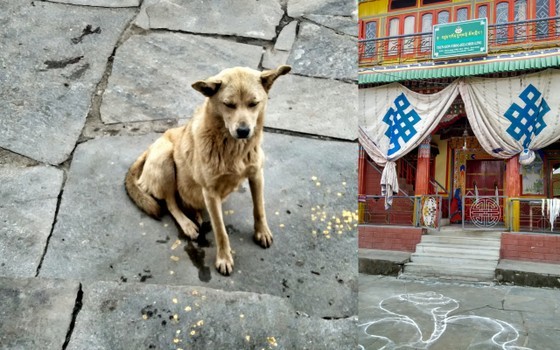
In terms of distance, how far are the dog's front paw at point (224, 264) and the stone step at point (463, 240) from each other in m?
7.94

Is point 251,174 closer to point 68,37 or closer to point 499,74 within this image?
point 68,37

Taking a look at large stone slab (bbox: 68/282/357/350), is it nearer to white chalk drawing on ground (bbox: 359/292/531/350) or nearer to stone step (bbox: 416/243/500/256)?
white chalk drawing on ground (bbox: 359/292/531/350)

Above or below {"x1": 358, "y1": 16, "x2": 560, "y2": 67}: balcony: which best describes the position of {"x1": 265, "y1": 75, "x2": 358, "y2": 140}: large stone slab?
below

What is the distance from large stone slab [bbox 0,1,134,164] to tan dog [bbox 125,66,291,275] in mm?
273

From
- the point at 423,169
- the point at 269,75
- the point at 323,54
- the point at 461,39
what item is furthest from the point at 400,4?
the point at 269,75

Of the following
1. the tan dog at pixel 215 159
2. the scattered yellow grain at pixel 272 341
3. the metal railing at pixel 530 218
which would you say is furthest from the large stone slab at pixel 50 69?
the metal railing at pixel 530 218

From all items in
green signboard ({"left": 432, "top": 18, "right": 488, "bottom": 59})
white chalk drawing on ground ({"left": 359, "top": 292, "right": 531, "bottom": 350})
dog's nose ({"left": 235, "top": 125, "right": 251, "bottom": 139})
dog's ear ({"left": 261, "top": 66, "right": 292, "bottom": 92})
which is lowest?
white chalk drawing on ground ({"left": 359, "top": 292, "right": 531, "bottom": 350})

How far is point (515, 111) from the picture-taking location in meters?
7.96

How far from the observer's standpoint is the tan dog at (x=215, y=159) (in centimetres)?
118

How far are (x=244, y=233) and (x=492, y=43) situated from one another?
923 cm

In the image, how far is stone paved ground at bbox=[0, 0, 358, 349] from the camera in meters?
1.03

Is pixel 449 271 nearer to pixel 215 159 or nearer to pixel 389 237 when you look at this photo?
pixel 389 237

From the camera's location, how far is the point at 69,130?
1.41 metres

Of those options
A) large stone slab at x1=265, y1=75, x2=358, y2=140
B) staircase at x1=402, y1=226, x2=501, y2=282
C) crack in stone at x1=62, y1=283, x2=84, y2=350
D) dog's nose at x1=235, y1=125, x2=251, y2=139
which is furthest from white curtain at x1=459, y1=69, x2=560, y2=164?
crack in stone at x1=62, y1=283, x2=84, y2=350
